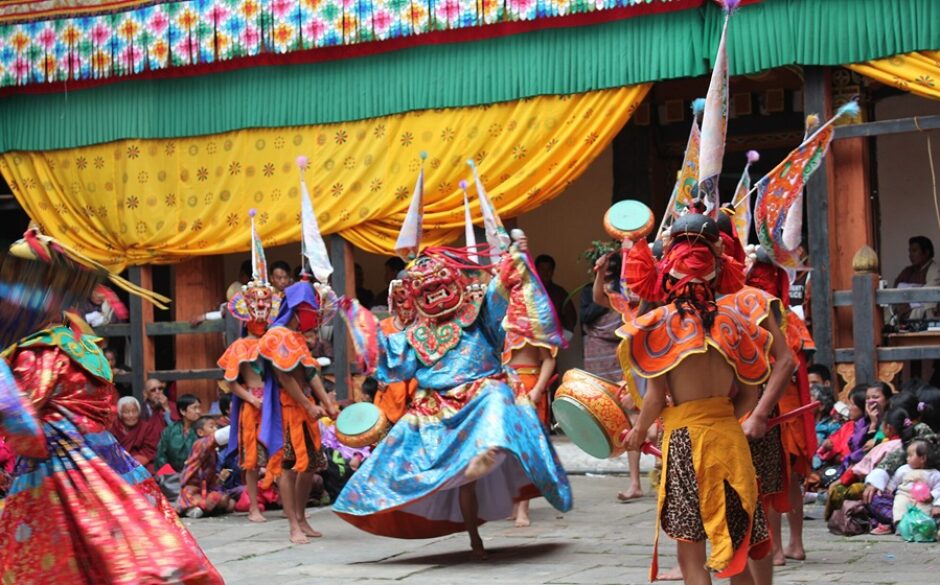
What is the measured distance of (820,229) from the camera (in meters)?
12.2

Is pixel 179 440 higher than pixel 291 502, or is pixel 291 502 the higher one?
pixel 179 440

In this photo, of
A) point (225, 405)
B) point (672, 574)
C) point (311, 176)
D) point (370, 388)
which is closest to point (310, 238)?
point (370, 388)

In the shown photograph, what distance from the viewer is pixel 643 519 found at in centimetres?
1020

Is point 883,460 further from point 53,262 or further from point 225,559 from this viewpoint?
point 53,262

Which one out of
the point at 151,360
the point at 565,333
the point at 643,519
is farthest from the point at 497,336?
the point at 151,360

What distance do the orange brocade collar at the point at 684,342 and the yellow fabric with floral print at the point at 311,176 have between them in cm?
669

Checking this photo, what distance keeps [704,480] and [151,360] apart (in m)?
9.93

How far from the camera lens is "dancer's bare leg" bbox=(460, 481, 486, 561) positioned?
8727mm

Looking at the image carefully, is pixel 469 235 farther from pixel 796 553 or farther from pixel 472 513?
pixel 796 553

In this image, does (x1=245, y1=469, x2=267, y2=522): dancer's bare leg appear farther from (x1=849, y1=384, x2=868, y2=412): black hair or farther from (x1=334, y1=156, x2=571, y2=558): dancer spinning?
(x1=849, y1=384, x2=868, y2=412): black hair

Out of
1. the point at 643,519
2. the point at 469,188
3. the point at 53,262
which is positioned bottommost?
the point at 643,519

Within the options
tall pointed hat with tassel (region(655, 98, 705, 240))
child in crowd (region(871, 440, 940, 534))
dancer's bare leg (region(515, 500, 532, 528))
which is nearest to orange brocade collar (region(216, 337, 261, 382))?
dancer's bare leg (region(515, 500, 532, 528))

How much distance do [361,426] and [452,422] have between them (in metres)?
0.81

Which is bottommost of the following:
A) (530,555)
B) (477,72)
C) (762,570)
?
(530,555)
